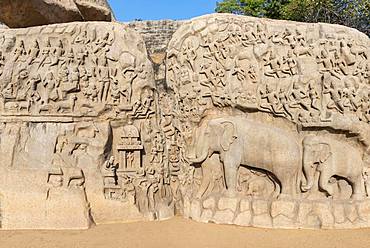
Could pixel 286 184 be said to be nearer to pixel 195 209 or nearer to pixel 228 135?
pixel 228 135

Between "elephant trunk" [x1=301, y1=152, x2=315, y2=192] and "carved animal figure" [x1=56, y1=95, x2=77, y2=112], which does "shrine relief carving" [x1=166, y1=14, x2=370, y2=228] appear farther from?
"carved animal figure" [x1=56, y1=95, x2=77, y2=112]

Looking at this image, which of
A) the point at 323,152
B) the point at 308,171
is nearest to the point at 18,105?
the point at 308,171

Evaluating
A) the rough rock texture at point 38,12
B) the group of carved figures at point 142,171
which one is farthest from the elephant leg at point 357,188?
the rough rock texture at point 38,12

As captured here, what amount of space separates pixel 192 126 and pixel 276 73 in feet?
4.81

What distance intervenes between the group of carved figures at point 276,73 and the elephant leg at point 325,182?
2.57 ft

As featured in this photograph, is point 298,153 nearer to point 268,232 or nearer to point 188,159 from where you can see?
point 268,232

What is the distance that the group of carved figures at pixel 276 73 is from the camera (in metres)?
5.89

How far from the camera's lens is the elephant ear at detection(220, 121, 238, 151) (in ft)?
19.6

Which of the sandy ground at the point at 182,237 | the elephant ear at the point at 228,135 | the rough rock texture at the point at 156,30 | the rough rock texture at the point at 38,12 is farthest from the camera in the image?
the rough rock texture at the point at 156,30

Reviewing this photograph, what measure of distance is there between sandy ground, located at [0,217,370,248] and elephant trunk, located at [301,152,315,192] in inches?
24.8

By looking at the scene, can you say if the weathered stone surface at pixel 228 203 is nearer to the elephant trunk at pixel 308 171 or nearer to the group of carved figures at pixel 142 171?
the group of carved figures at pixel 142 171

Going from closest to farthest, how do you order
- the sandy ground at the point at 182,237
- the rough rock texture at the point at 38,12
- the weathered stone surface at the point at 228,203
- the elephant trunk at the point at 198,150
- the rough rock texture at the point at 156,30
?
the sandy ground at the point at 182,237 → the weathered stone surface at the point at 228,203 → the elephant trunk at the point at 198,150 → the rough rock texture at the point at 38,12 → the rough rock texture at the point at 156,30

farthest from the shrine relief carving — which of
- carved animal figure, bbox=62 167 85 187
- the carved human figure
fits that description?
carved animal figure, bbox=62 167 85 187

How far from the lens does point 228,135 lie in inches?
237
